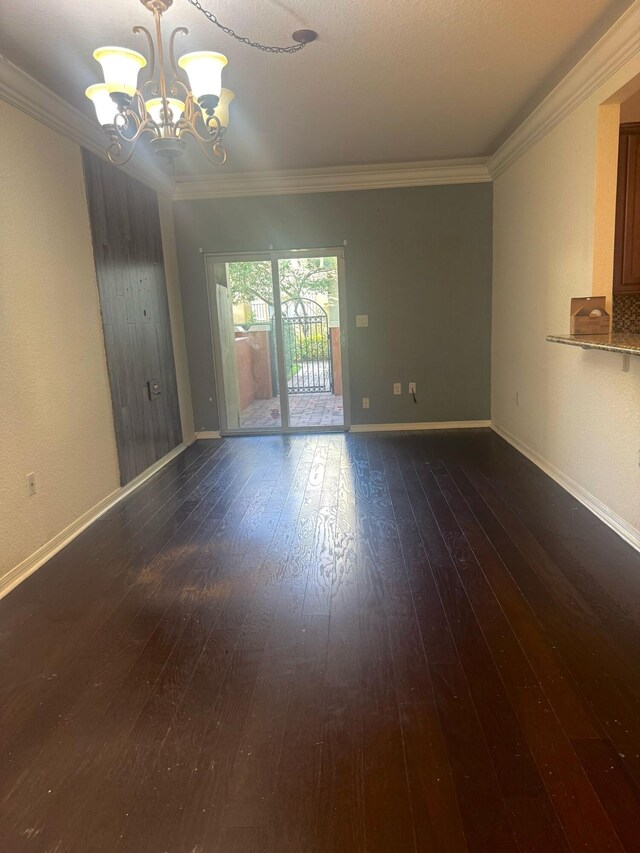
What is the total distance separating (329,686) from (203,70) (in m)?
2.38

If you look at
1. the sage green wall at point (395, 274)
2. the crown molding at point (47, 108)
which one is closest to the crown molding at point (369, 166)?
the crown molding at point (47, 108)

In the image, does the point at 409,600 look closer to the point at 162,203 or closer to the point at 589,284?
the point at 589,284

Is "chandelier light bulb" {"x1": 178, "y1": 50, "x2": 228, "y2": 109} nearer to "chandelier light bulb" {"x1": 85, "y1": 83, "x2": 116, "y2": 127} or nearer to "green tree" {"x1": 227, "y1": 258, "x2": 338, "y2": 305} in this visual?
"chandelier light bulb" {"x1": 85, "y1": 83, "x2": 116, "y2": 127}

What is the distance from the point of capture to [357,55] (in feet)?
9.75

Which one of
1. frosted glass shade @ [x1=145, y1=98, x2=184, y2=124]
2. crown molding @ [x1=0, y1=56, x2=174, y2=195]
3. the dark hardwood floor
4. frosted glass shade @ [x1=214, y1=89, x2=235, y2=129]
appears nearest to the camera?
the dark hardwood floor

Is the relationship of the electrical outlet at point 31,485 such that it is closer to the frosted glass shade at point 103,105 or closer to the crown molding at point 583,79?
the frosted glass shade at point 103,105

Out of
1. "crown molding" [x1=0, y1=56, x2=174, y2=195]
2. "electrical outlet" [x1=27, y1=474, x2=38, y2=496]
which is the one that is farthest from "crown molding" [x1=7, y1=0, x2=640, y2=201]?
"electrical outlet" [x1=27, y1=474, x2=38, y2=496]

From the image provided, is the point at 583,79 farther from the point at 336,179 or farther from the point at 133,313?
the point at 133,313

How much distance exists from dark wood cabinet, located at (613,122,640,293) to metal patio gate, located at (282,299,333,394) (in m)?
3.13

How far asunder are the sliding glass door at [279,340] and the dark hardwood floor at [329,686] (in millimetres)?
2694

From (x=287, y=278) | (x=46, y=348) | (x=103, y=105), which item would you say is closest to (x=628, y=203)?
(x=103, y=105)

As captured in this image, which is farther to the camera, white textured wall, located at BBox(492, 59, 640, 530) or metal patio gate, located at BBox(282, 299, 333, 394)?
metal patio gate, located at BBox(282, 299, 333, 394)

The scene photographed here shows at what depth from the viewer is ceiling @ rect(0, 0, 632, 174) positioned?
2520 millimetres

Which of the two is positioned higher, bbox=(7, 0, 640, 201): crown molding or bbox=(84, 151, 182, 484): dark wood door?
bbox=(7, 0, 640, 201): crown molding
